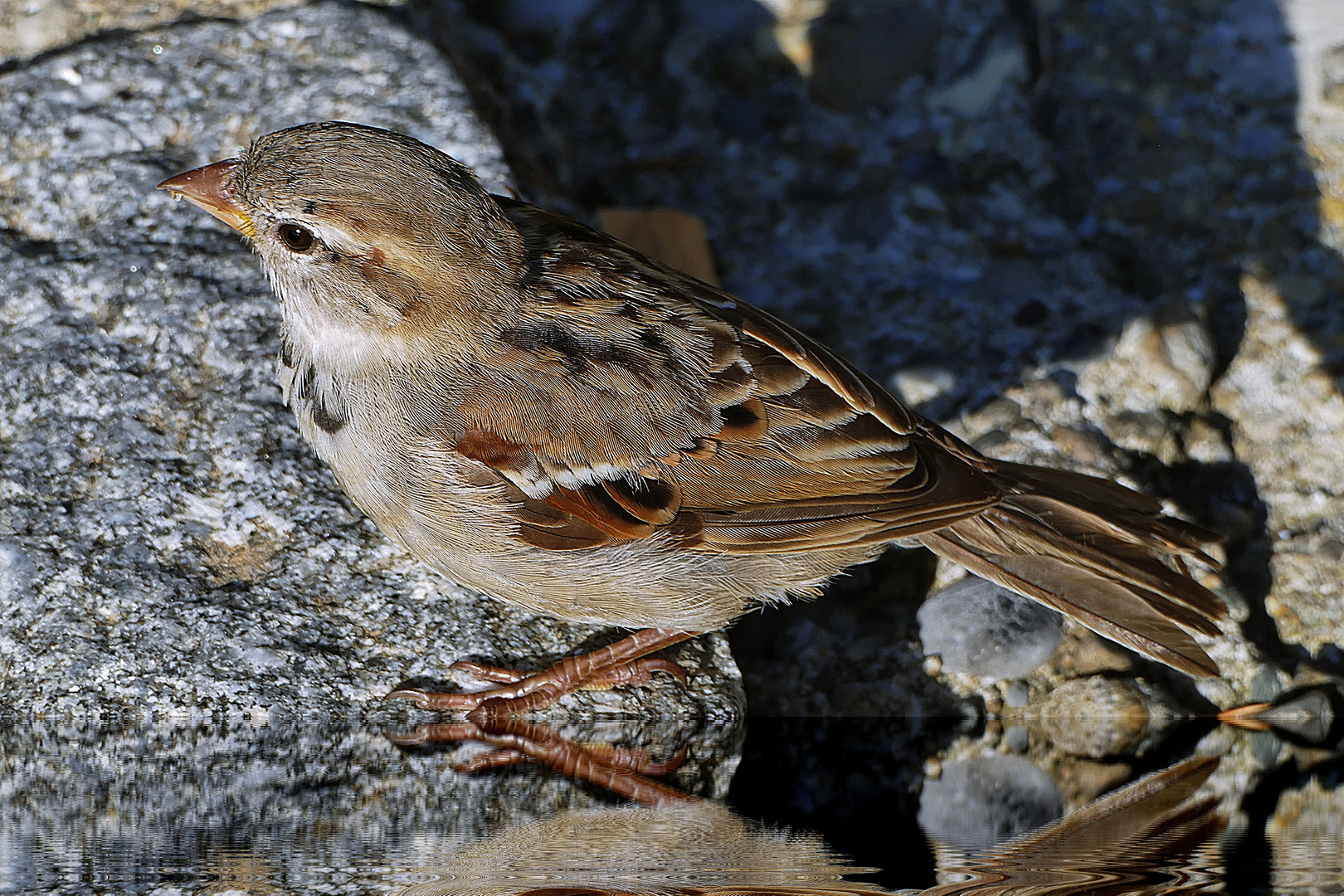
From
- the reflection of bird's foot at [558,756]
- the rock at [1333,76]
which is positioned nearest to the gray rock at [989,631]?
the reflection of bird's foot at [558,756]

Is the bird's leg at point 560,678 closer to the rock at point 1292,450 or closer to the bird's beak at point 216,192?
the bird's beak at point 216,192

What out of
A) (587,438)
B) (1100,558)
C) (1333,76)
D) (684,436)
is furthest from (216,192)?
(1333,76)

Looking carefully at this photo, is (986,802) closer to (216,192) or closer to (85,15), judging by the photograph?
(216,192)

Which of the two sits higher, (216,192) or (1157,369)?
(216,192)

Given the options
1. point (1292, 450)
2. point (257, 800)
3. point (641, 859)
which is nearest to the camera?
point (641, 859)

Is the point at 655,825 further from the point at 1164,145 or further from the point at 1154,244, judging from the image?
the point at 1164,145

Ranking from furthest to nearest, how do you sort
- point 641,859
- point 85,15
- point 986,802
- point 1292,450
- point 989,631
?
point 85,15 < point 1292,450 < point 989,631 < point 986,802 < point 641,859

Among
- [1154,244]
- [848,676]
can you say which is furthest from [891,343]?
[848,676]
